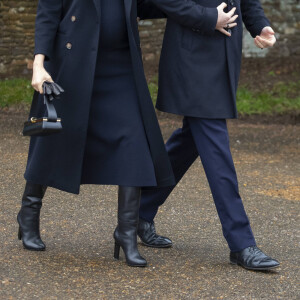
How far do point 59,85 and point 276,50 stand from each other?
420 inches

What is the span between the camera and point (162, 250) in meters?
4.54

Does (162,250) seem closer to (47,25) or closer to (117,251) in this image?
(117,251)

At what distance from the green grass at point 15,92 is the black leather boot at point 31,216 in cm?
622

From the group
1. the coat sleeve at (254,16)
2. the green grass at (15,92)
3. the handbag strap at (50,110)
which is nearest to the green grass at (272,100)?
the green grass at (15,92)

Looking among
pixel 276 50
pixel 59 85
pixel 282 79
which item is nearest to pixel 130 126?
pixel 59 85

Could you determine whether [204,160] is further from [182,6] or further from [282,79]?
[282,79]

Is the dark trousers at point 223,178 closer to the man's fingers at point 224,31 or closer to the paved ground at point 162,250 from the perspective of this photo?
the paved ground at point 162,250

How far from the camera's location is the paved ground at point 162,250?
12.6 ft

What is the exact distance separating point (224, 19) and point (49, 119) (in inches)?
41.1

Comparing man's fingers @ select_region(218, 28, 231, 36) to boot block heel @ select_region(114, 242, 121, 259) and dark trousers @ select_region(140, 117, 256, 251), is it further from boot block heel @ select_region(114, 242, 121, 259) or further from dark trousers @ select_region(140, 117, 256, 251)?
boot block heel @ select_region(114, 242, 121, 259)

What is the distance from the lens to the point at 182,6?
4070 mm

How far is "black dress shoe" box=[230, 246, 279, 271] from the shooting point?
4113 mm

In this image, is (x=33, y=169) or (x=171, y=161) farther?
(x=171, y=161)

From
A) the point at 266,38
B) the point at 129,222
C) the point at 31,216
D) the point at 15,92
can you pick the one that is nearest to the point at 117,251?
the point at 129,222
